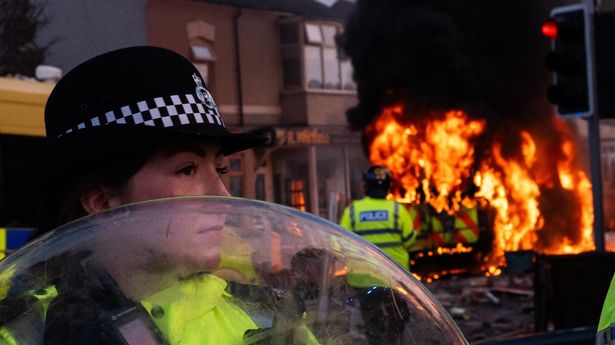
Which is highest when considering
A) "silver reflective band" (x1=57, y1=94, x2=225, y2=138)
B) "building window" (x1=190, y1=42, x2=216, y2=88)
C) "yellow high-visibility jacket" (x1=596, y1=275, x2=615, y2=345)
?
"building window" (x1=190, y1=42, x2=216, y2=88)

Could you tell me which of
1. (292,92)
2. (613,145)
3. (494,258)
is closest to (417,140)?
(494,258)

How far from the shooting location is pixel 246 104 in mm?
26453

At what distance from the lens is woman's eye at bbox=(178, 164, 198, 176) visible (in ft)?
6.53

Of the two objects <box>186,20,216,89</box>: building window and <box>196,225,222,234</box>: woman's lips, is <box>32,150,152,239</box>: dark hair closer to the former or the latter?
<box>196,225,222,234</box>: woman's lips

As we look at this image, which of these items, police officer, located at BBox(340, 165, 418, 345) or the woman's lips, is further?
police officer, located at BBox(340, 165, 418, 345)

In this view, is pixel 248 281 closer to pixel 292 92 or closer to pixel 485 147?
pixel 485 147

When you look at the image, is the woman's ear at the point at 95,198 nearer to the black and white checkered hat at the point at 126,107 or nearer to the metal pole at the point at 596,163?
the black and white checkered hat at the point at 126,107

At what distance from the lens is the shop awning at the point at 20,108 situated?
796 cm

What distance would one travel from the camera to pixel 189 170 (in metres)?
2.00

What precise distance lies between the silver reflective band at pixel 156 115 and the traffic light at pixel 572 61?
636cm

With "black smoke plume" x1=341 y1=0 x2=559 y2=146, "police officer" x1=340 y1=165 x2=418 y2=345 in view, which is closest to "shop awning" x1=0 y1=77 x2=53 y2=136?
"police officer" x1=340 y1=165 x2=418 y2=345

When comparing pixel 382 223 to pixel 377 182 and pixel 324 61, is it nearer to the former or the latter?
pixel 377 182

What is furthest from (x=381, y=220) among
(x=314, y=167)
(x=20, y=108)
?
(x=314, y=167)

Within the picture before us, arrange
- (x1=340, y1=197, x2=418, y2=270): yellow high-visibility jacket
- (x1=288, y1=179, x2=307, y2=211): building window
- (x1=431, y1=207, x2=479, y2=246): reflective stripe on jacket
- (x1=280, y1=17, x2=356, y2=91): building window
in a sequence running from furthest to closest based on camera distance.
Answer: (x1=288, y1=179, x2=307, y2=211): building window < (x1=280, y1=17, x2=356, y2=91): building window < (x1=431, y1=207, x2=479, y2=246): reflective stripe on jacket < (x1=340, y1=197, x2=418, y2=270): yellow high-visibility jacket
